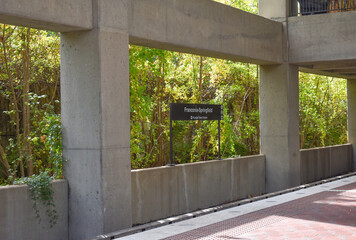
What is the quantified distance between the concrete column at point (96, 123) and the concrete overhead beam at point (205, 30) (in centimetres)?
91

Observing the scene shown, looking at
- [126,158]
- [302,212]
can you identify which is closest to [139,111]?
[126,158]

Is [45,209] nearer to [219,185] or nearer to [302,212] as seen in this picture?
[302,212]

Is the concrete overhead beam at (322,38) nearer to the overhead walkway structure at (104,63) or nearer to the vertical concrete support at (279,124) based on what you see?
the vertical concrete support at (279,124)

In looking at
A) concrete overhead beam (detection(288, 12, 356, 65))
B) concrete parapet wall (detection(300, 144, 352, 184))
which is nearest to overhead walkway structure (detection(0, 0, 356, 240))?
concrete overhead beam (detection(288, 12, 356, 65))

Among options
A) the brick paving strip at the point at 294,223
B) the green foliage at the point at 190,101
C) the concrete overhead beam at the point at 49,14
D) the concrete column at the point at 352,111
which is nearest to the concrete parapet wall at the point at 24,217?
the brick paving strip at the point at 294,223

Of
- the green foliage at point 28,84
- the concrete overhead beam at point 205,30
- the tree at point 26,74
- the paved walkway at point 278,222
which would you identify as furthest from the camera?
the tree at point 26,74

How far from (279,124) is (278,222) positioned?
7.08 metres

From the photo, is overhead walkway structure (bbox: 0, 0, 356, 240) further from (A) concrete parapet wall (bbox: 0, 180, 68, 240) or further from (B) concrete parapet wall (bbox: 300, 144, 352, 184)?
(B) concrete parapet wall (bbox: 300, 144, 352, 184)

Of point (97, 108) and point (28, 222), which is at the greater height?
point (97, 108)

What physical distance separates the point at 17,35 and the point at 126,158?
18.1 ft

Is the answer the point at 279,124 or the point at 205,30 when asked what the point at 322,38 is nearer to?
the point at 279,124

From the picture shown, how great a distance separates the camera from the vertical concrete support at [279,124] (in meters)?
15.7

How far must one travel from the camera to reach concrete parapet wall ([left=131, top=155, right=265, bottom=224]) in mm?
10753

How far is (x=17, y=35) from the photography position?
1334cm
